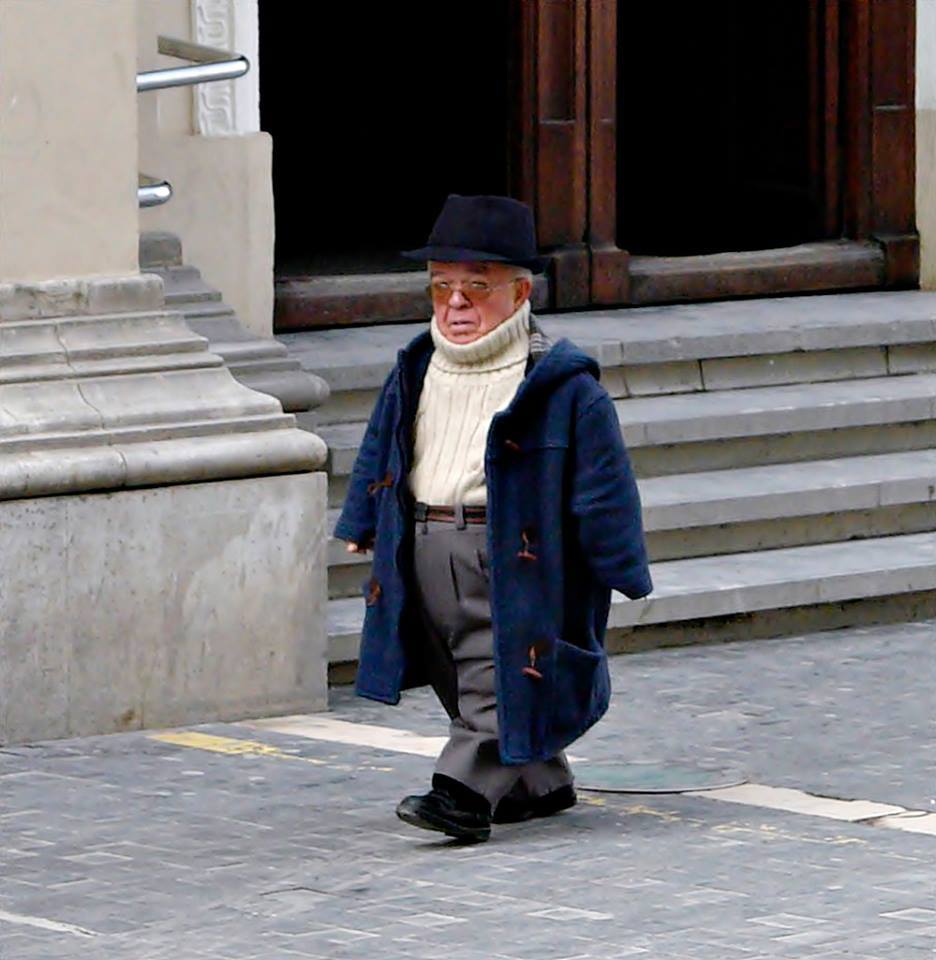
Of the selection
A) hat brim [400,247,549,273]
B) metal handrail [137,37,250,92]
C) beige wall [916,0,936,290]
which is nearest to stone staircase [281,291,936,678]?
beige wall [916,0,936,290]

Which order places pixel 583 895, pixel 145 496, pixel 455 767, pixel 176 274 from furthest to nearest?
pixel 176 274, pixel 145 496, pixel 455 767, pixel 583 895

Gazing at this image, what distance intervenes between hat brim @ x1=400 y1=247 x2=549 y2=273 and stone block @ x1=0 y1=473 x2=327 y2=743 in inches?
61.9

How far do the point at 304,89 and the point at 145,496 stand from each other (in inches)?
382

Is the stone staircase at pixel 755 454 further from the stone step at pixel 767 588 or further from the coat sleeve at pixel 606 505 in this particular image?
the coat sleeve at pixel 606 505

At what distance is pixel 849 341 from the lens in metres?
11.2

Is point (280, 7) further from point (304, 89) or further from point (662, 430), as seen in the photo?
point (662, 430)

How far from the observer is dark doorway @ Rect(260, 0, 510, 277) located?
16.4m

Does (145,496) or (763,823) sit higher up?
(145,496)

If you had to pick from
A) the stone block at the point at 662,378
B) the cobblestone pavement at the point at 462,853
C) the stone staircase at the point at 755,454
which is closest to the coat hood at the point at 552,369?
the cobblestone pavement at the point at 462,853

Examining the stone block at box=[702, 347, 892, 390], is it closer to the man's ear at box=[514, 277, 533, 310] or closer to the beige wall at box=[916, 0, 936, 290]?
the beige wall at box=[916, 0, 936, 290]

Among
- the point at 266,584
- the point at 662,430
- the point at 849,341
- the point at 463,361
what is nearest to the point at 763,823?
the point at 463,361

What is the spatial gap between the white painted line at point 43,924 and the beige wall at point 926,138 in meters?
6.77

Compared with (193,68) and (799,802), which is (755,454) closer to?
(193,68)

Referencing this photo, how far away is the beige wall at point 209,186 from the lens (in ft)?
33.2
